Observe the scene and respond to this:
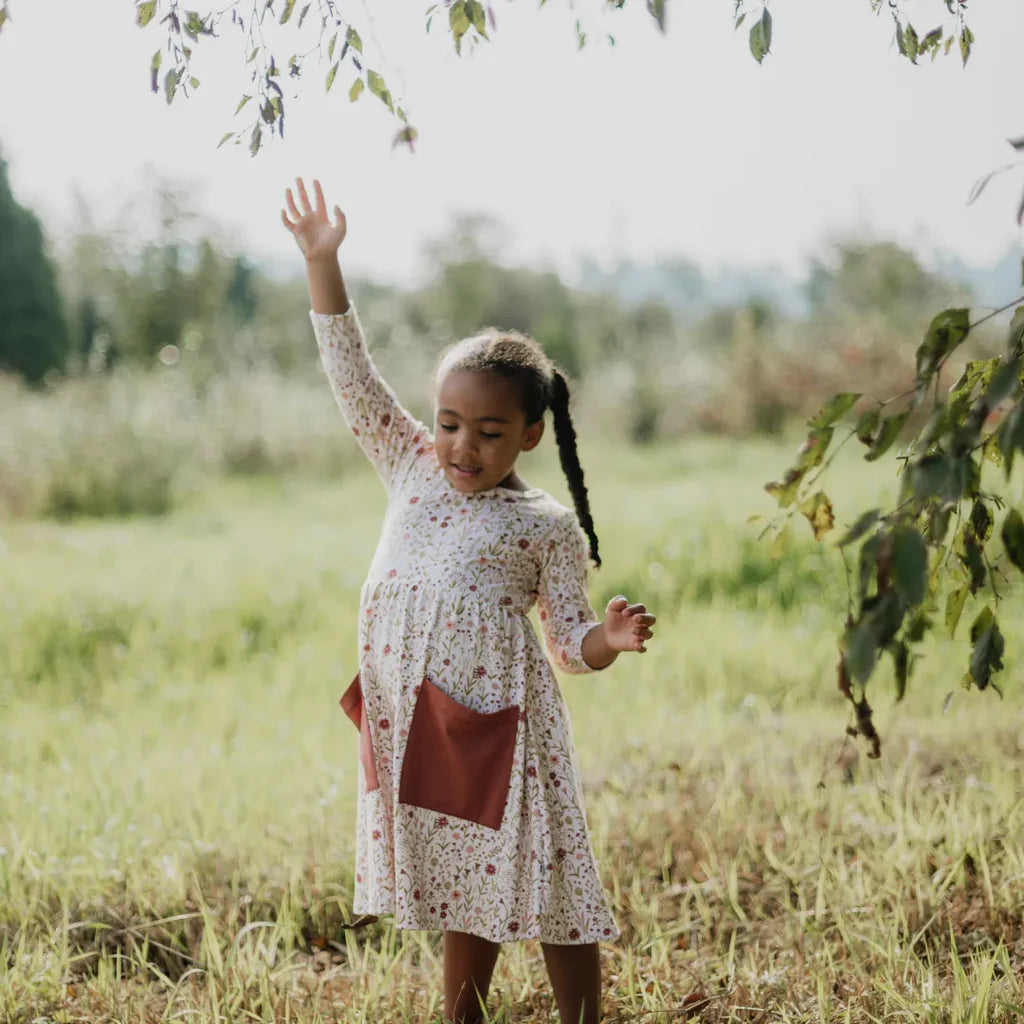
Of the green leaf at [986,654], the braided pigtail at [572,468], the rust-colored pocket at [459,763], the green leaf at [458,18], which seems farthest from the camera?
the braided pigtail at [572,468]

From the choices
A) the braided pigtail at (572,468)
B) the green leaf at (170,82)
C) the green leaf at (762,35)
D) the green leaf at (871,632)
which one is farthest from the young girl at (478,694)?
the green leaf at (871,632)

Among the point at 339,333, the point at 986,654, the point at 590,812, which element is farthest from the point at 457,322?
the point at 986,654

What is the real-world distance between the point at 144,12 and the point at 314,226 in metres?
0.52

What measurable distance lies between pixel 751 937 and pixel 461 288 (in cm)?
3797

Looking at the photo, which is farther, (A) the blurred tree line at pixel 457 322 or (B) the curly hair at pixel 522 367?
(A) the blurred tree line at pixel 457 322

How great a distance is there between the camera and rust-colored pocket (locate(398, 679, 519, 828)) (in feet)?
7.67

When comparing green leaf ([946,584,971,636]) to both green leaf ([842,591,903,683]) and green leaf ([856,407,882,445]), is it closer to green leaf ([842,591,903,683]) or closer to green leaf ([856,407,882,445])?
green leaf ([856,407,882,445])

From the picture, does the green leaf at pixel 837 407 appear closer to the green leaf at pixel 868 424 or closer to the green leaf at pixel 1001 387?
the green leaf at pixel 868 424

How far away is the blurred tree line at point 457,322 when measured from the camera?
16.2m

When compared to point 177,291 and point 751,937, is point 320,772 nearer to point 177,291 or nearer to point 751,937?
point 751,937

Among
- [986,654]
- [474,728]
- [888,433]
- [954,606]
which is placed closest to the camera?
[888,433]

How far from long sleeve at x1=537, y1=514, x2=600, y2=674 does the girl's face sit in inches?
7.8

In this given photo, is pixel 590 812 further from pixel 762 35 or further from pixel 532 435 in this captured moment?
pixel 762 35

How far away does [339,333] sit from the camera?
2.56 meters
